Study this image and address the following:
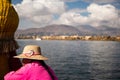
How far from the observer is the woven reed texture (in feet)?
15.9

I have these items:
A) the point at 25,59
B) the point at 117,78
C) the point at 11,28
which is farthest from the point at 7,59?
the point at 117,78

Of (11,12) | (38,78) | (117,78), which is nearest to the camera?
(38,78)

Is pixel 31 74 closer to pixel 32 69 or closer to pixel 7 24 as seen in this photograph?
pixel 32 69

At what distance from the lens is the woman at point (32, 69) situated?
4.06 metres

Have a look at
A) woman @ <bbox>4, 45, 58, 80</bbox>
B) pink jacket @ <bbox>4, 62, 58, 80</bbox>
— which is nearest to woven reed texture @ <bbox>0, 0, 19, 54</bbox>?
woman @ <bbox>4, 45, 58, 80</bbox>

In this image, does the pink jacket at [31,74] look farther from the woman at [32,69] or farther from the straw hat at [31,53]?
the straw hat at [31,53]

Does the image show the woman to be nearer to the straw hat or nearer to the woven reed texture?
the straw hat

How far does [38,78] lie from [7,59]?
4.15 ft

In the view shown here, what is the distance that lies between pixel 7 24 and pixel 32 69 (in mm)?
1155

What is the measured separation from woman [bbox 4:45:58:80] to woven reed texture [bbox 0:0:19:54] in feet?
2.70

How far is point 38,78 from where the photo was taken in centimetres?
405

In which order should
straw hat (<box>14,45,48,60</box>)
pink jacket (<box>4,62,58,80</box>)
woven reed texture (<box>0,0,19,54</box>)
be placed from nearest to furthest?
pink jacket (<box>4,62,58,80</box>)
straw hat (<box>14,45,48,60</box>)
woven reed texture (<box>0,0,19,54</box>)

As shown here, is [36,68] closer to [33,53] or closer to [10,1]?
[33,53]

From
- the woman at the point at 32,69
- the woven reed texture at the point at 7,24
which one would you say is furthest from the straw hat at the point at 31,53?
the woven reed texture at the point at 7,24
